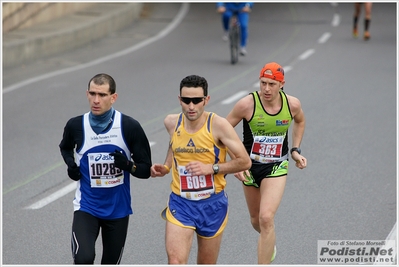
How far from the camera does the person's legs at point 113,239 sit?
21.6 feet

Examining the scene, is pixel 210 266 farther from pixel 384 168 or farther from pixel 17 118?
pixel 17 118

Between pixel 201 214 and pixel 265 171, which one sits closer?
pixel 201 214

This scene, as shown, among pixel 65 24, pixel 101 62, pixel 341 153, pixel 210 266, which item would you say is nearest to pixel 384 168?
pixel 341 153

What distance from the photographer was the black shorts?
7.59 meters

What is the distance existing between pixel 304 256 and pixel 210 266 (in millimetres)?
2206

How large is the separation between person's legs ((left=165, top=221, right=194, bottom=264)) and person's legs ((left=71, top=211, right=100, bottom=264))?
1.86 ft

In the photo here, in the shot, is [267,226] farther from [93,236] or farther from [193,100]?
[93,236]

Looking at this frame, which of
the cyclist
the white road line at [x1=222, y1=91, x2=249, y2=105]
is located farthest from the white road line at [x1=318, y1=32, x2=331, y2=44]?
the white road line at [x1=222, y1=91, x2=249, y2=105]

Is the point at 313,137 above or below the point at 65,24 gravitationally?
below

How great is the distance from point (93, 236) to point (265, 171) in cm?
189

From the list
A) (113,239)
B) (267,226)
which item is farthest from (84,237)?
(267,226)

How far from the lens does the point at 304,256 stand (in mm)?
8102

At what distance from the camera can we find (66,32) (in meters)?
21.0

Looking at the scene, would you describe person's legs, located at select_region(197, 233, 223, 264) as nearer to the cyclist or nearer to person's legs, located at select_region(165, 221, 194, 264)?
person's legs, located at select_region(165, 221, 194, 264)
